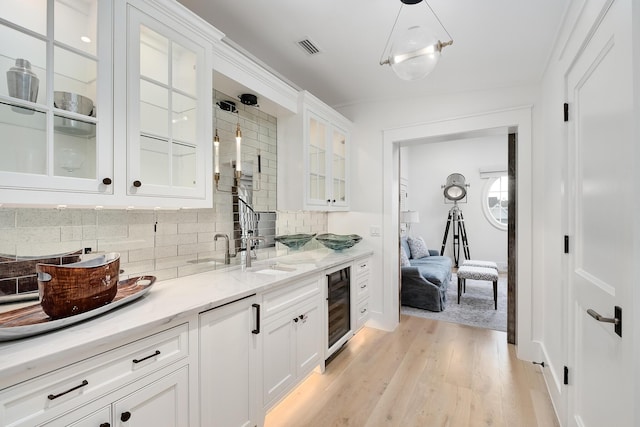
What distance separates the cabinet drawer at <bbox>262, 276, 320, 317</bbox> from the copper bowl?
2.56ft

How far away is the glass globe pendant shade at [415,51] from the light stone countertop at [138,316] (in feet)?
4.58

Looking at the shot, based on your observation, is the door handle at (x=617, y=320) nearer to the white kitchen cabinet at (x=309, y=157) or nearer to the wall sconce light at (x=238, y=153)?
the white kitchen cabinet at (x=309, y=157)

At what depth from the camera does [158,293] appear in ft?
4.53

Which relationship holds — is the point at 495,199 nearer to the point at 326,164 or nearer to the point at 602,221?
the point at 326,164

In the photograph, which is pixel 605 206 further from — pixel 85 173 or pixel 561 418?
pixel 85 173

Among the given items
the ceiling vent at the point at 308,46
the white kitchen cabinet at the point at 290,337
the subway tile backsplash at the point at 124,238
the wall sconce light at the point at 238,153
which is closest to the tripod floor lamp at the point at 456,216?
the white kitchen cabinet at the point at 290,337

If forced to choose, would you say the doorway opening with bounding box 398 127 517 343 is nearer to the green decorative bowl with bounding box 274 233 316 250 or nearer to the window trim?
the window trim

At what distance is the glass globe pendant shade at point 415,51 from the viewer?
145 centimetres

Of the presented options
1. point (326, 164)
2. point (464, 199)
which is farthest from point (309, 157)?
point (464, 199)

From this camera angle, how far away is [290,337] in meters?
1.86

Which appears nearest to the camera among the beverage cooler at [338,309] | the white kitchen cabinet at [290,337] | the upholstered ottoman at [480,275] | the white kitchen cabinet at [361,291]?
the white kitchen cabinet at [290,337]

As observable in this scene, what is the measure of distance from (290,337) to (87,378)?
1.13 m

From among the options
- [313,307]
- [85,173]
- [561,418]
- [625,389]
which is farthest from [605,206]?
[85,173]

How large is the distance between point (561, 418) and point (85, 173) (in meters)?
2.87
